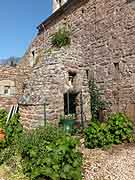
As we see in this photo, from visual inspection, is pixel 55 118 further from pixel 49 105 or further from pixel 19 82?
pixel 19 82

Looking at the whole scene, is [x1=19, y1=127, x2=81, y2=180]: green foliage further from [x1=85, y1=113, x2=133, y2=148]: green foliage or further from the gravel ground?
[x1=85, y1=113, x2=133, y2=148]: green foliage

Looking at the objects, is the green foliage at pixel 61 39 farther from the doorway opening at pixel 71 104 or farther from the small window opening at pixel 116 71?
the small window opening at pixel 116 71

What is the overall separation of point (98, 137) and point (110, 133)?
2.00ft

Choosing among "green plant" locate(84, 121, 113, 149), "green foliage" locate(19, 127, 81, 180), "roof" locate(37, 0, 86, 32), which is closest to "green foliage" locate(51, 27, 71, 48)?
"roof" locate(37, 0, 86, 32)

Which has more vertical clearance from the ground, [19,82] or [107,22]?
[107,22]

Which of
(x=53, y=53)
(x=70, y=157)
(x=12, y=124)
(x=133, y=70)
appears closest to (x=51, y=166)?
(x=70, y=157)

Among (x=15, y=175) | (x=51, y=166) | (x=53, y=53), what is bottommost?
(x=15, y=175)

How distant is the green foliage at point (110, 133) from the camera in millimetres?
8266

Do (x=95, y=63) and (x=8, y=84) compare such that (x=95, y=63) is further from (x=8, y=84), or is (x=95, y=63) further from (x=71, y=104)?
(x=8, y=84)

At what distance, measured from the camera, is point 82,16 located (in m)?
13.0

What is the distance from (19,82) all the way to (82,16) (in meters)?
5.25

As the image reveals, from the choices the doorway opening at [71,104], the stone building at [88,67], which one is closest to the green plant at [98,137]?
the stone building at [88,67]

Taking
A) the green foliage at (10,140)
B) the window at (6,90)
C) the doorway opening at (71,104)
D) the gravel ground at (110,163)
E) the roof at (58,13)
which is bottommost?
the gravel ground at (110,163)

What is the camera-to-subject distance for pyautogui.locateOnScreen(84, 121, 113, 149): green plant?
324 inches
